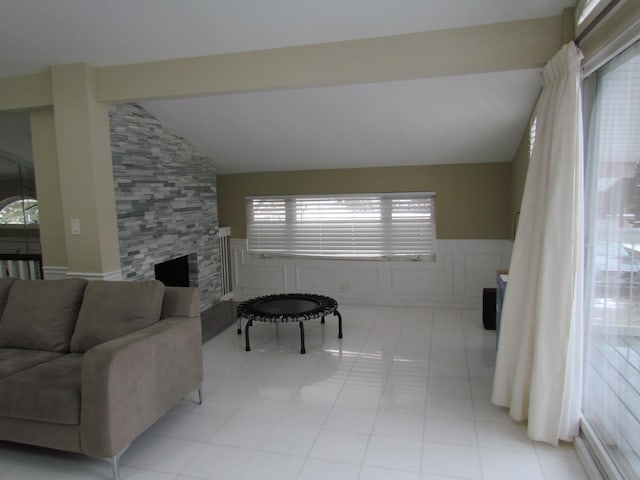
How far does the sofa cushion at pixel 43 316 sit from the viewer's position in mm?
3121

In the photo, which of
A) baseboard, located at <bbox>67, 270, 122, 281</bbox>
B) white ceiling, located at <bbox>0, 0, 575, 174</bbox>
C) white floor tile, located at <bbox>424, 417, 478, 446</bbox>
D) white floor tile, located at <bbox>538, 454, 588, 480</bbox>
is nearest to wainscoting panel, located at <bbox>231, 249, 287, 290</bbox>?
white ceiling, located at <bbox>0, 0, 575, 174</bbox>

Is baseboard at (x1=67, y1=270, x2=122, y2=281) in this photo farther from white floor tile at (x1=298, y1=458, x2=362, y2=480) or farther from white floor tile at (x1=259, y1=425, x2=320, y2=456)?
white floor tile at (x1=298, y1=458, x2=362, y2=480)

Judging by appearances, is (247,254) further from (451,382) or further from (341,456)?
(341,456)

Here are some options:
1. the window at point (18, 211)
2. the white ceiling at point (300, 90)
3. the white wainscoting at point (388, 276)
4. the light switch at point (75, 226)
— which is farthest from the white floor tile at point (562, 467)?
the window at point (18, 211)

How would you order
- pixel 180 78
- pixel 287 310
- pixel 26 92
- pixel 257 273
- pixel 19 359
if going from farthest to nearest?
pixel 257 273
pixel 287 310
pixel 26 92
pixel 180 78
pixel 19 359

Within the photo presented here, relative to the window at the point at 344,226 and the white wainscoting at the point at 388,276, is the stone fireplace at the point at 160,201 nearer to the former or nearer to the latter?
the white wainscoting at the point at 388,276

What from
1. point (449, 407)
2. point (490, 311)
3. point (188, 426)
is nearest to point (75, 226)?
point (188, 426)

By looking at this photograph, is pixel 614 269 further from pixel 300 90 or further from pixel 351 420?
pixel 300 90

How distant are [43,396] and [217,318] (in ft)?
9.89

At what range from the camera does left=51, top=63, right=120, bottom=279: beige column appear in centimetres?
384

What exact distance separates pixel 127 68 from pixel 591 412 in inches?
162

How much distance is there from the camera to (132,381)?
255 cm

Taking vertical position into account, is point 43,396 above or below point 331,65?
below

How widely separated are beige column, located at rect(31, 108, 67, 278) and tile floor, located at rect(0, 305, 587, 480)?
5.67 feet
